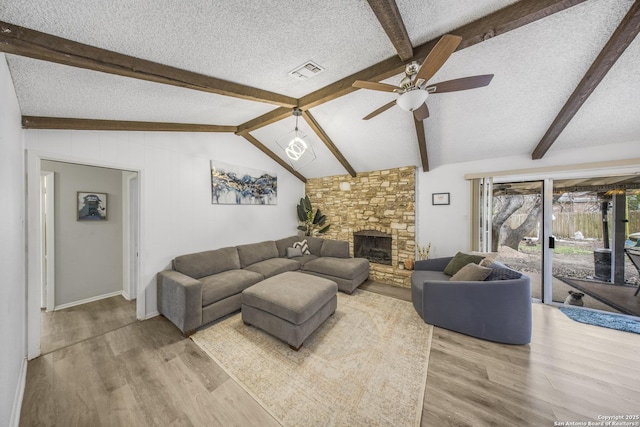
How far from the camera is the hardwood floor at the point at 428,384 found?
1524mm

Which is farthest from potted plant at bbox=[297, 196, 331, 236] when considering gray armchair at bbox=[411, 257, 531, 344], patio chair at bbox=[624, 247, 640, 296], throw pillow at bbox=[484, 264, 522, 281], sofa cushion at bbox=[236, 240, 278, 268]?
patio chair at bbox=[624, 247, 640, 296]

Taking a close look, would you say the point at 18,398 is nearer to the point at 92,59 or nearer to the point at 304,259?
the point at 92,59

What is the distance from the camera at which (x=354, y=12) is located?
1.47 meters

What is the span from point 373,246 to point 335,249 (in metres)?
0.96

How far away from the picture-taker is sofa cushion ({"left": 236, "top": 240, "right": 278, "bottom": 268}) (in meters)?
3.82

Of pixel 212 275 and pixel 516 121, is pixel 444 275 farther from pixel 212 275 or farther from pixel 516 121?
pixel 212 275

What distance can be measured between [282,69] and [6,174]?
2.13m

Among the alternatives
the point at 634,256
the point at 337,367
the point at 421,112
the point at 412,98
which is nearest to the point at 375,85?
the point at 412,98

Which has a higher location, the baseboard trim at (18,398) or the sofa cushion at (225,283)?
the sofa cushion at (225,283)

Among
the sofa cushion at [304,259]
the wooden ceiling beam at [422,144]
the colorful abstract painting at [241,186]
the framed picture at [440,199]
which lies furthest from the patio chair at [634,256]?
the colorful abstract painting at [241,186]

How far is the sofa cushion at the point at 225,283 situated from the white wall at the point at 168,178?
2.41 ft

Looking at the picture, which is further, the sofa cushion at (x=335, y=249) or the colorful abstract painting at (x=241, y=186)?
the sofa cushion at (x=335, y=249)

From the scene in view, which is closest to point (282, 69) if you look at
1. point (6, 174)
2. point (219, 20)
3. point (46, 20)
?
point (219, 20)

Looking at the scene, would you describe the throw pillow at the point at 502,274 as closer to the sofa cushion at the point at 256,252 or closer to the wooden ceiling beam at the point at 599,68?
the wooden ceiling beam at the point at 599,68
